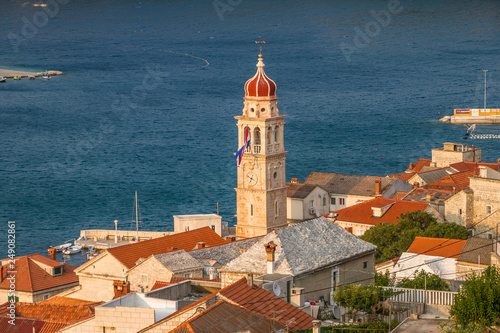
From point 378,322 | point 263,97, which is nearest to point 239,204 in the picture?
point 263,97

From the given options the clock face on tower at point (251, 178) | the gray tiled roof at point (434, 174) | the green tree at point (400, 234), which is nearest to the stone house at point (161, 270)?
the green tree at point (400, 234)

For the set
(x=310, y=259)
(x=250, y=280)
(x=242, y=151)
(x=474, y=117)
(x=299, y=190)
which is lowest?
(x=250, y=280)

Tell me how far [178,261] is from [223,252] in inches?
193

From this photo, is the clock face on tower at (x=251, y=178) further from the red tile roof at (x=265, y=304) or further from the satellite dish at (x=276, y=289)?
the red tile roof at (x=265, y=304)

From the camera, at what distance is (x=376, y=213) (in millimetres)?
77438

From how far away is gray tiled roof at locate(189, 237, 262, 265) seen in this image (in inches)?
2249

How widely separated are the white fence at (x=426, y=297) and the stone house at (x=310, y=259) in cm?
407

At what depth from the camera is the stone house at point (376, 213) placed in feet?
250

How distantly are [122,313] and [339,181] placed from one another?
62.4 m

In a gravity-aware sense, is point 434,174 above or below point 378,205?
above

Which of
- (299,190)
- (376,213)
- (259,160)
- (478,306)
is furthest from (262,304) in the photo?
(299,190)

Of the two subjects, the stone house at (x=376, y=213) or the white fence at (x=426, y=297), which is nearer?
the white fence at (x=426, y=297)

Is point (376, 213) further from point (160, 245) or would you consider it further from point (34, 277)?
point (34, 277)

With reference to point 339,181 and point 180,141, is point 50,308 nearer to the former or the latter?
point 339,181
